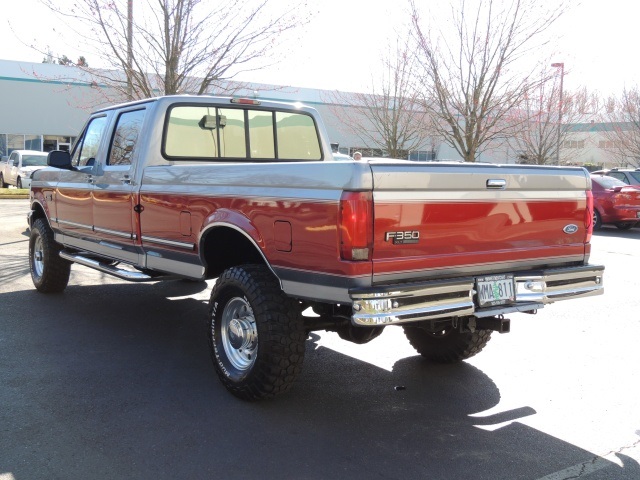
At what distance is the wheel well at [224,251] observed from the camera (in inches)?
198

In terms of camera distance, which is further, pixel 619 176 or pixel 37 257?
pixel 619 176

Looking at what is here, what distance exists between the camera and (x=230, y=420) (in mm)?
4277

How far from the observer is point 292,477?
3.51 m

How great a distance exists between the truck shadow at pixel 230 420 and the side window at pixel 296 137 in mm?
1893

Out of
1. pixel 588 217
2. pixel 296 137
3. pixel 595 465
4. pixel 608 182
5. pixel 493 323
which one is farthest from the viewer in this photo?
pixel 608 182

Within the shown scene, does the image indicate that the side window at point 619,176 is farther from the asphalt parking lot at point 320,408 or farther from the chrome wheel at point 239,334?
the chrome wheel at point 239,334

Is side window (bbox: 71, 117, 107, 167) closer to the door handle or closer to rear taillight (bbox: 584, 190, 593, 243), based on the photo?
the door handle

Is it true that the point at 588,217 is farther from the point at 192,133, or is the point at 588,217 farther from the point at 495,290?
the point at 192,133

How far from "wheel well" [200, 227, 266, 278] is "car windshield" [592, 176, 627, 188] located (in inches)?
586

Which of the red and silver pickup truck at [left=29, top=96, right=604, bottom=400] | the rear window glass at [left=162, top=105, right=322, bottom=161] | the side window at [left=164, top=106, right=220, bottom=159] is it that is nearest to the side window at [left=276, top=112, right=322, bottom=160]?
the rear window glass at [left=162, top=105, right=322, bottom=161]

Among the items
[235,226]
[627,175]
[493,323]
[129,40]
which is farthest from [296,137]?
[627,175]

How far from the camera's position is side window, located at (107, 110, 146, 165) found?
612 centimetres

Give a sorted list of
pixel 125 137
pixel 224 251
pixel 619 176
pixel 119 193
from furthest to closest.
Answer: pixel 619 176 → pixel 125 137 → pixel 119 193 → pixel 224 251

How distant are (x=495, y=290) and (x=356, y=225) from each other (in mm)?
1129
